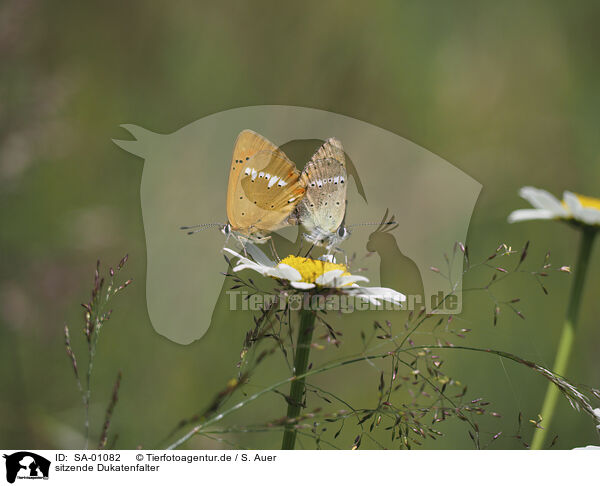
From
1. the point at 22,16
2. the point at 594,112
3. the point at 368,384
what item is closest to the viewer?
the point at 22,16

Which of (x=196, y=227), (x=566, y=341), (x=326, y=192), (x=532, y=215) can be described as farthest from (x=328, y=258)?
(x=196, y=227)

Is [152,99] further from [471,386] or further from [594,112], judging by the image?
[594,112]

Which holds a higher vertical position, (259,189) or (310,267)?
(259,189)

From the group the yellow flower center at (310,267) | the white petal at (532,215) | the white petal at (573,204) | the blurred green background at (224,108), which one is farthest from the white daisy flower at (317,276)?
the blurred green background at (224,108)

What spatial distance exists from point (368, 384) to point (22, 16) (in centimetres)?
225

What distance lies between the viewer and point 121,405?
95.5 inches

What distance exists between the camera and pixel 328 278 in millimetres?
1310

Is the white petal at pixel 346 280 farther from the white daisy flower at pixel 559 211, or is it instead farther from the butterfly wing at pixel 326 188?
the butterfly wing at pixel 326 188

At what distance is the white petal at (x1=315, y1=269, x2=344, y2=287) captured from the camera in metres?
1.30

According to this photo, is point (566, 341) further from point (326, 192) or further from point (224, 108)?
point (224, 108)

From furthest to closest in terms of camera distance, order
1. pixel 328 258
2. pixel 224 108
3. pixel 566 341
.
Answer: pixel 224 108 → pixel 328 258 → pixel 566 341

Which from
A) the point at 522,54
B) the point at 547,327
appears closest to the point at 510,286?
the point at 547,327

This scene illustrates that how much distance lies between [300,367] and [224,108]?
2.07 m

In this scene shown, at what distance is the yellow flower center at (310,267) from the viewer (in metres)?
1.35
